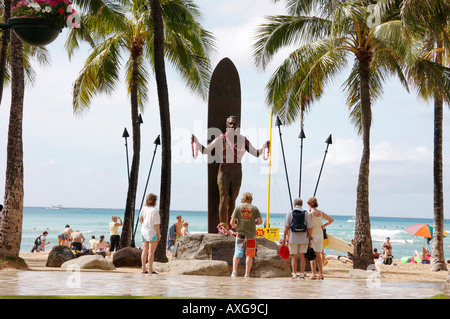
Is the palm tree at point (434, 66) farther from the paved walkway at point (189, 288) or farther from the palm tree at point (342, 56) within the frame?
the paved walkway at point (189, 288)

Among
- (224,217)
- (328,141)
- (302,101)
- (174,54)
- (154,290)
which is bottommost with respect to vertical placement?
(154,290)

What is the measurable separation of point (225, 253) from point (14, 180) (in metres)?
5.03

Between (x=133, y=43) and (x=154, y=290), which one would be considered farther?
(x=133, y=43)

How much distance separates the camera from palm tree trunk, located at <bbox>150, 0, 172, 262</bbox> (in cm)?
1630

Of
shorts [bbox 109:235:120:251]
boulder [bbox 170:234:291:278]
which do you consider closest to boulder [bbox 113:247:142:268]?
boulder [bbox 170:234:291:278]

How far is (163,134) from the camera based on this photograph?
1641 cm

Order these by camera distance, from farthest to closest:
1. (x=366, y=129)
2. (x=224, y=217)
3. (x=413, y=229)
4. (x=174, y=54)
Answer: (x=413, y=229), (x=174, y=54), (x=366, y=129), (x=224, y=217)

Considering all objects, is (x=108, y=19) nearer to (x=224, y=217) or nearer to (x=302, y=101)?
(x=302, y=101)

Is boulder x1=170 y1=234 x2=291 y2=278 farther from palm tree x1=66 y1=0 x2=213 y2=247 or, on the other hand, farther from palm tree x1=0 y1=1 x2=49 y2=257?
palm tree x1=66 y1=0 x2=213 y2=247

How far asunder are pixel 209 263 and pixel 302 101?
9.59 meters

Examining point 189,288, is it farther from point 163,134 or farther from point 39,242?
point 39,242

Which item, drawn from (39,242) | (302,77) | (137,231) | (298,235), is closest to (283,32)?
(302,77)

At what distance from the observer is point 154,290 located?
28.0ft

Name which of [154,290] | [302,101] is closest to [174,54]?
[302,101]
